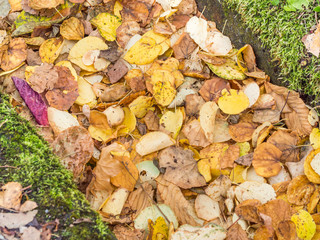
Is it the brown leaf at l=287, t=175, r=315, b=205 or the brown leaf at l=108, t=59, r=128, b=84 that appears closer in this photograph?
the brown leaf at l=287, t=175, r=315, b=205

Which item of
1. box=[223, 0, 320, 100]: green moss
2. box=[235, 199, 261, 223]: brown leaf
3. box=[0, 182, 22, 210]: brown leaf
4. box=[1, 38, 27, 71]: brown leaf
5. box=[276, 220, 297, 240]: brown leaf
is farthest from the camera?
box=[1, 38, 27, 71]: brown leaf

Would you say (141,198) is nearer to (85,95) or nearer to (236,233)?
(236,233)

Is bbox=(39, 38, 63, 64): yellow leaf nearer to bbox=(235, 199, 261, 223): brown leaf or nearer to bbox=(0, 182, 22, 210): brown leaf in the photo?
bbox=(0, 182, 22, 210): brown leaf

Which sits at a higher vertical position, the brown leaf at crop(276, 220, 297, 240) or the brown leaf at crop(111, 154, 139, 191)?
the brown leaf at crop(276, 220, 297, 240)

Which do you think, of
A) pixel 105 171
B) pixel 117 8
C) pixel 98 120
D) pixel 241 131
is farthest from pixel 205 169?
pixel 117 8

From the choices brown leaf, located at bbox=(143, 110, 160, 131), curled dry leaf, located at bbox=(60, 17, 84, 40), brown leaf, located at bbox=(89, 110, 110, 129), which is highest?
curled dry leaf, located at bbox=(60, 17, 84, 40)

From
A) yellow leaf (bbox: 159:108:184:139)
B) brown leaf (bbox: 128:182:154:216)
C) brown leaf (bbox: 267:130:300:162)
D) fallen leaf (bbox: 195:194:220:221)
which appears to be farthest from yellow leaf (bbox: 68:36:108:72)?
brown leaf (bbox: 267:130:300:162)

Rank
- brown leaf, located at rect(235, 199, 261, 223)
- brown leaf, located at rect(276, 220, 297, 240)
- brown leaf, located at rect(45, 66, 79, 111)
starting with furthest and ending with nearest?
brown leaf, located at rect(45, 66, 79, 111) < brown leaf, located at rect(235, 199, 261, 223) < brown leaf, located at rect(276, 220, 297, 240)

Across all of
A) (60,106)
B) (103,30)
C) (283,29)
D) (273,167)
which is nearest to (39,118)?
(60,106)
